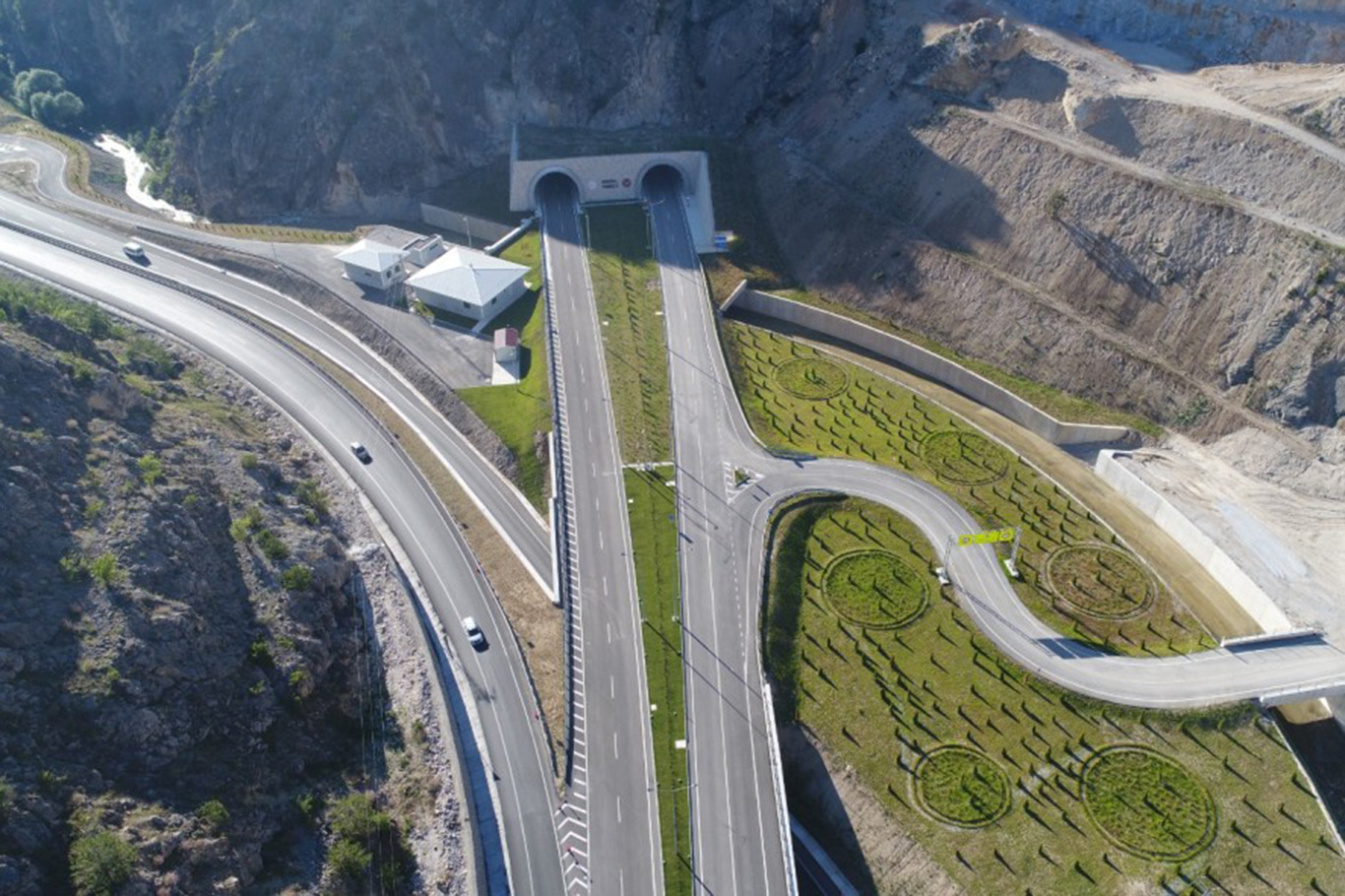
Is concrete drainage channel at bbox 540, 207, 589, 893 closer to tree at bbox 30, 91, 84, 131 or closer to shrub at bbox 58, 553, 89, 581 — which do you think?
shrub at bbox 58, 553, 89, 581

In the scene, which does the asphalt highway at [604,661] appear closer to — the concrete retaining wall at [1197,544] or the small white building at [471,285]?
the small white building at [471,285]

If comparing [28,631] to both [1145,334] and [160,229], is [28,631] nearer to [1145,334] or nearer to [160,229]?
[160,229]

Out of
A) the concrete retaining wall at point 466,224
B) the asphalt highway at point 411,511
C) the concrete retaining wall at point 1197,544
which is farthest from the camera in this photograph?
the concrete retaining wall at point 466,224

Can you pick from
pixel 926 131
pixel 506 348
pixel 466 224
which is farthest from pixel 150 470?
pixel 926 131

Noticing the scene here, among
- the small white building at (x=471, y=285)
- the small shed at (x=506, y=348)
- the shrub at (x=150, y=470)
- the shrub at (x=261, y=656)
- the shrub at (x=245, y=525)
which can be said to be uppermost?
the small white building at (x=471, y=285)

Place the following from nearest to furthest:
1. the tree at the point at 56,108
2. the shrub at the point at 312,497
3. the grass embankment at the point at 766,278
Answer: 1. the shrub at the point at 312,497
2. the grass embankment at the point at 766,278
3. the tree at the point at 56,108

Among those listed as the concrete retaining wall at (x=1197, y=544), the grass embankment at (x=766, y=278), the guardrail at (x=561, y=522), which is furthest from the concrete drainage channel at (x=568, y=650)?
the concrete retaining wall at (x=1197, y=544)

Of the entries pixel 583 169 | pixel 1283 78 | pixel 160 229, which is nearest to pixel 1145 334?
pixel 1283 78
